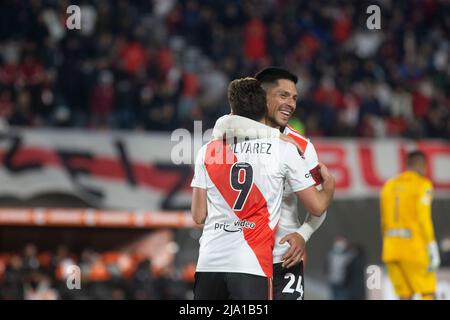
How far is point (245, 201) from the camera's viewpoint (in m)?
5.29

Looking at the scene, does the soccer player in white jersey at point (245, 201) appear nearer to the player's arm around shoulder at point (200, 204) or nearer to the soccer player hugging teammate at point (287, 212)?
the player's arm around shoulder at point (200, 204)

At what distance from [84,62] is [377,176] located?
5.47 m

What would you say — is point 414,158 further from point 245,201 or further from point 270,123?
point 245,201

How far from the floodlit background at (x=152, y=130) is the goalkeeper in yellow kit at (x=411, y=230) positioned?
5.06 metres

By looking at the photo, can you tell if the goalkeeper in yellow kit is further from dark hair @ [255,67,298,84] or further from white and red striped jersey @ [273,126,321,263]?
dark hair @ [255,67,298,84]

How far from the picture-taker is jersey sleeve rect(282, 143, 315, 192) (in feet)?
17.7

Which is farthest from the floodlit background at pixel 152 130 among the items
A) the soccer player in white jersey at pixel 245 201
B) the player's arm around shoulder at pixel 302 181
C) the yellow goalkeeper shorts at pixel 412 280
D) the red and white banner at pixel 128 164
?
the player's arm around shoulder at pixel 302 181

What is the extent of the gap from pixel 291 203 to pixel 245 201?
1.87ft

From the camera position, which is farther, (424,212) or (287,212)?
(424,212)

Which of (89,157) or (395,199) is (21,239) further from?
(395,199)

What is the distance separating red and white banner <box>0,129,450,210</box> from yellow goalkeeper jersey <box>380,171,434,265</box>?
5.47 meters

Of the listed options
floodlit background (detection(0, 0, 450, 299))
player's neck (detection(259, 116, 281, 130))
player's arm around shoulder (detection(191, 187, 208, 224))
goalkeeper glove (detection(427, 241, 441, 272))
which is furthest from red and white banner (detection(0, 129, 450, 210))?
player's arm around shoulder (detection(191, 187, 208, 224))

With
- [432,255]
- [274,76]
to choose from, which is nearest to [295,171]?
[274,76]

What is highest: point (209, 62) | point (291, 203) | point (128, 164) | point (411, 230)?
point (209, 62)
